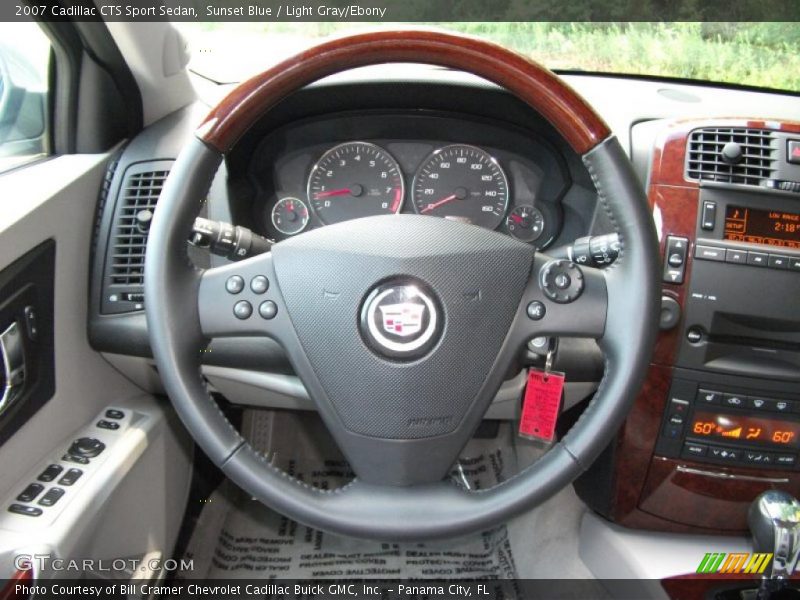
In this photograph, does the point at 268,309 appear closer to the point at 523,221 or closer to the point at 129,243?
the point at 129,243

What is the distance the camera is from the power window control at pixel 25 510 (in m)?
1.12

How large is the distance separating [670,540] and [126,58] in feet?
4.89

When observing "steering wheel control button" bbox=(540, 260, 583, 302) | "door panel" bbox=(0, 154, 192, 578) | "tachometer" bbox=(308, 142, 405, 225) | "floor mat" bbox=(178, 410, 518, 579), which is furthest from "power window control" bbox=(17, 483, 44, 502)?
"steering wheel control button" bbox=(540, 260, 583, 302)

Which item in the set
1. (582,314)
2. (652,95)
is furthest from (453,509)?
(652,95)

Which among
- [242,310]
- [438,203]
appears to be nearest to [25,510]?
[242,310]

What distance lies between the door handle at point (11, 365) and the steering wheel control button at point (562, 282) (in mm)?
832


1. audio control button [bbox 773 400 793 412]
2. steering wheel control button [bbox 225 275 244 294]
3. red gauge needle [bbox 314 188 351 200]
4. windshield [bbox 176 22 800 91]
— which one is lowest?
audio control button [bbox 773 400 793 412]

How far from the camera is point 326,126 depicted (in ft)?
5.04

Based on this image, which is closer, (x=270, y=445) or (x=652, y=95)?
(x=652, y=95)

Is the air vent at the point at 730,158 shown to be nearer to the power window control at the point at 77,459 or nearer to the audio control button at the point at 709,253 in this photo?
the audio control button at the point at 709,253

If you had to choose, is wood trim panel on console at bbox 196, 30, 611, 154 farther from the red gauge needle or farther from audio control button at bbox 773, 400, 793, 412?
audio control button at bbox 773, 400, 793, 412

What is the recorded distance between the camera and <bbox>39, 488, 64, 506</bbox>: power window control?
1.15 m

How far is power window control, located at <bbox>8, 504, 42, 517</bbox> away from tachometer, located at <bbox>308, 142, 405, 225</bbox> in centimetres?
77

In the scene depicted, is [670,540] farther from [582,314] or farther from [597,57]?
[597,57]
